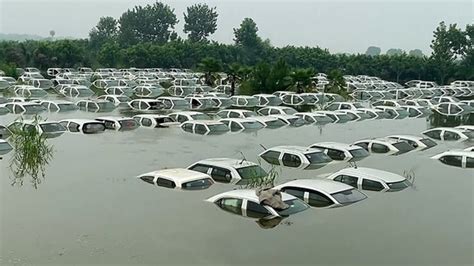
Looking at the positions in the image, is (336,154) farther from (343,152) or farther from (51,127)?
(51,127)

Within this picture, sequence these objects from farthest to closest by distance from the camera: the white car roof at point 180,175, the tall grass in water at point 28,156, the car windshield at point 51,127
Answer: the car windshield at point 51,127, the tall grass in water at point 28,156, the white car roof at point 180,175

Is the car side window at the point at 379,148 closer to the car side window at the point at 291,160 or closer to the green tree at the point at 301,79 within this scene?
the car side window at the point at 291,160

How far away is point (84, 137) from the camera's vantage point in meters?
24.5

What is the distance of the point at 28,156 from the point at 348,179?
9.96 m

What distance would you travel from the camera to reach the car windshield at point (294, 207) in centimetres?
1364

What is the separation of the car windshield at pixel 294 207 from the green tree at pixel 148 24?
87951 millimetres

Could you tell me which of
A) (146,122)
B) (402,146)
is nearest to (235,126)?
(146,122)

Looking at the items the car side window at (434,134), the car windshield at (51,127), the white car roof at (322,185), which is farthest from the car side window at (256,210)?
the car side window at (434,134)

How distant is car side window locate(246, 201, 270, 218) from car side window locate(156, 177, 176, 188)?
2985 mm

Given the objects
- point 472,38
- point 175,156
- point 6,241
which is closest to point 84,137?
point 175,156

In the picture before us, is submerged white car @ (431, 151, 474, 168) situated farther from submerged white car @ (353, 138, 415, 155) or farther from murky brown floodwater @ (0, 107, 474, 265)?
submerged white car @ (353, 138, 415, 155)

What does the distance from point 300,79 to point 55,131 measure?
883 inches

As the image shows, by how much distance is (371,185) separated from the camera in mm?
16297

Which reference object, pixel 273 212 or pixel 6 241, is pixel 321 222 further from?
pixel 6 241
